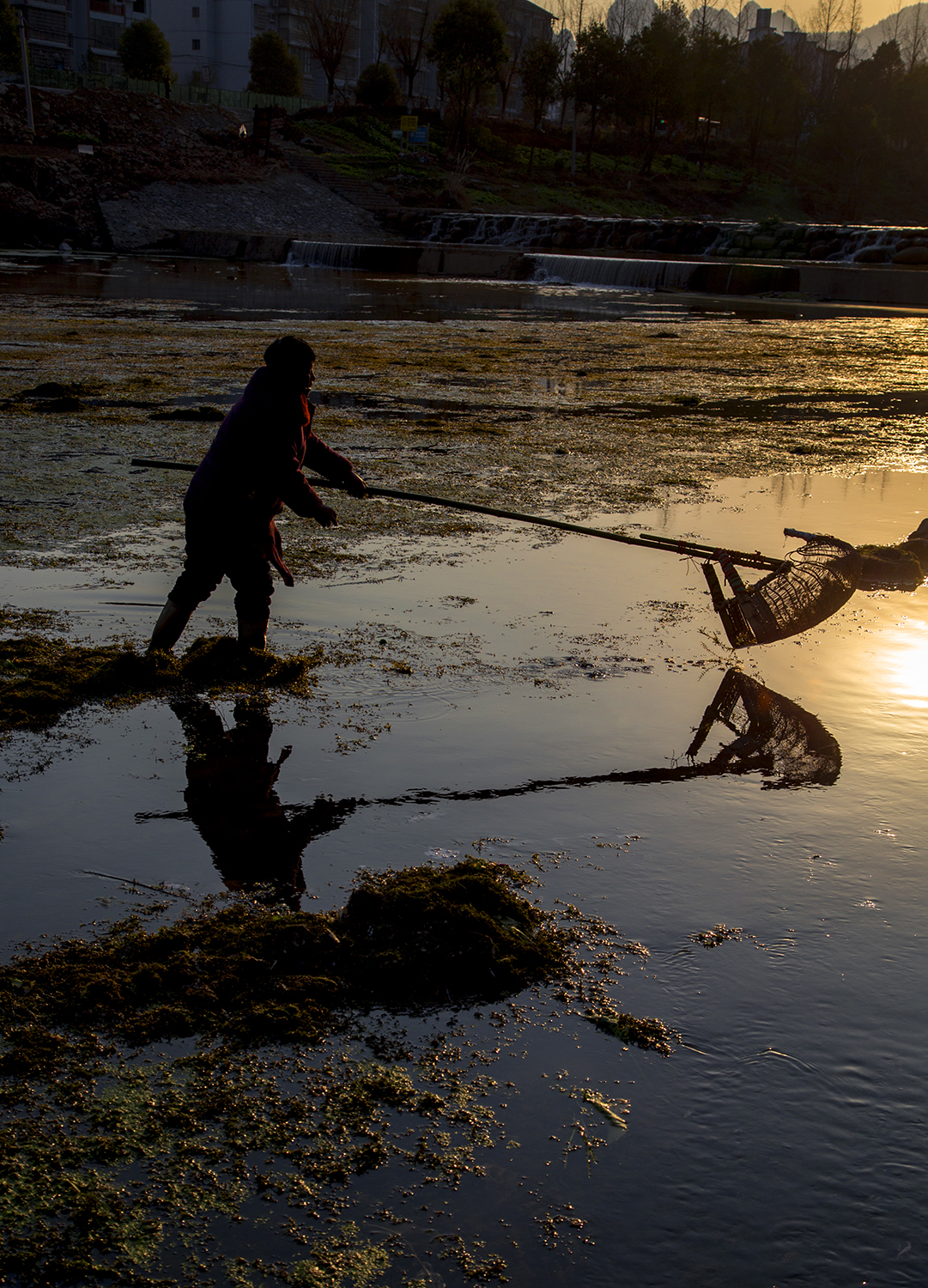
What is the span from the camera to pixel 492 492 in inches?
305

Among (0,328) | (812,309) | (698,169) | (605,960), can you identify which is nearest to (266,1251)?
(605,960)

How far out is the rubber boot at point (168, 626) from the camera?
15.8 ft

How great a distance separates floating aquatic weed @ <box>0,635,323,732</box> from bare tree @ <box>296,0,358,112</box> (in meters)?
75.8

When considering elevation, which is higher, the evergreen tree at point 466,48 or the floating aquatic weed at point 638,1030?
the evergreen tree at point 466,48

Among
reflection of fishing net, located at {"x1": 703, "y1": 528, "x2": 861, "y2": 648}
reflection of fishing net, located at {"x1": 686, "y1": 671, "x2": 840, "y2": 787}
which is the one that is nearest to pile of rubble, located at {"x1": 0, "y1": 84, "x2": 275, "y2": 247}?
reflection of fishing net, located at {"x1": 703, "y1": 528, "x2": 861, "y2": 648}

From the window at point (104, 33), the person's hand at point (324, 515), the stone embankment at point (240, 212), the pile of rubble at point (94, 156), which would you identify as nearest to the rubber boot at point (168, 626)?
the person's hand at point (324, 515)

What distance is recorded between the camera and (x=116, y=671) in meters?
4.69

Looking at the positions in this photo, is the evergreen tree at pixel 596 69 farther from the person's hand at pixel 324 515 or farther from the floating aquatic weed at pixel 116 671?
the floating aquatic weed at pixel 116 671

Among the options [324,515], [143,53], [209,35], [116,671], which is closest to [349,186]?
[143,53]

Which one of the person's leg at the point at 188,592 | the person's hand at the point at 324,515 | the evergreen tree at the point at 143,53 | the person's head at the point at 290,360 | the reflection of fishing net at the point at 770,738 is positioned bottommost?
the reflection of fishing net at the point at 770,738

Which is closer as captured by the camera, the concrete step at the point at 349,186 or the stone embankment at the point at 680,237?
the stone embankment at the point at 680,237

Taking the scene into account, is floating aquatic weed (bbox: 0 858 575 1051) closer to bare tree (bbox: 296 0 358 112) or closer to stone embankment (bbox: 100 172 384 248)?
stone embankment (bbox: 100 172 384 248)

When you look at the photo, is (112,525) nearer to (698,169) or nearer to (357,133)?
(357,133)

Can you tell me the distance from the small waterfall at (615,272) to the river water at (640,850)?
2888cm
